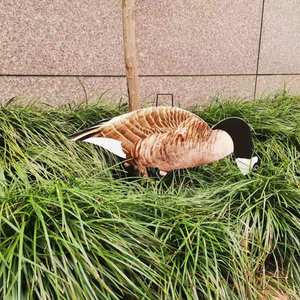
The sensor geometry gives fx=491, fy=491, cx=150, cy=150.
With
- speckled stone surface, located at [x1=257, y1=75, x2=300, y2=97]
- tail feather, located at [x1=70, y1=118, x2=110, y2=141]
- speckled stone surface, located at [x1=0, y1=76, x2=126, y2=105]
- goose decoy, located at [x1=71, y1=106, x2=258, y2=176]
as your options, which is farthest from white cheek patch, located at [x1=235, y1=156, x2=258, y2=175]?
speckled stone surface, located at [x1=257, y1=75, x2=300, y2=97]

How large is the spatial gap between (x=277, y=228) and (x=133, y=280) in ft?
3.32

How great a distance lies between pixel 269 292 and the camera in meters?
2.61

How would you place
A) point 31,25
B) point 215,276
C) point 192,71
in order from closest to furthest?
point 215,276, point 31,25, point 192,71

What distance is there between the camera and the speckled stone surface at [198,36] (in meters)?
5.01

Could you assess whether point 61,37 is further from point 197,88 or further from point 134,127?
point 197,88

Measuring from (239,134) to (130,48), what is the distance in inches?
40.1

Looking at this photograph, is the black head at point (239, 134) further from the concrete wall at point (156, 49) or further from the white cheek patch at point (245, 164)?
the concrete wall at point (156, 49)

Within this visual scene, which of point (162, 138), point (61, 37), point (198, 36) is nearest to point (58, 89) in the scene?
point (61, 37)

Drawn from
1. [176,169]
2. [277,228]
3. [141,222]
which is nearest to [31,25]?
[176,169]

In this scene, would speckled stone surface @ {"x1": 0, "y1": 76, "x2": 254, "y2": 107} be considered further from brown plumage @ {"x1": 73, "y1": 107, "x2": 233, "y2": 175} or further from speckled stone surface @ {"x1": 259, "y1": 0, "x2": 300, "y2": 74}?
brown plumage @ {"x1": 73, "y1": 107, "x2": 233, "y2": 175}

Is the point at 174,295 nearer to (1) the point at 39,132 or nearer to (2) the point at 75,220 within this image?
(2) the point at 75,220

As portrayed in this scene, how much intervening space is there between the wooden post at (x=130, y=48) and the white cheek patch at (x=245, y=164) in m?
0.89

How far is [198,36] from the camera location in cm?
549

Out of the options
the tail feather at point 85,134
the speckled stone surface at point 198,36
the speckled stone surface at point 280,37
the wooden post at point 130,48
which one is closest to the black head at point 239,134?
the wooden post at point 130,48
